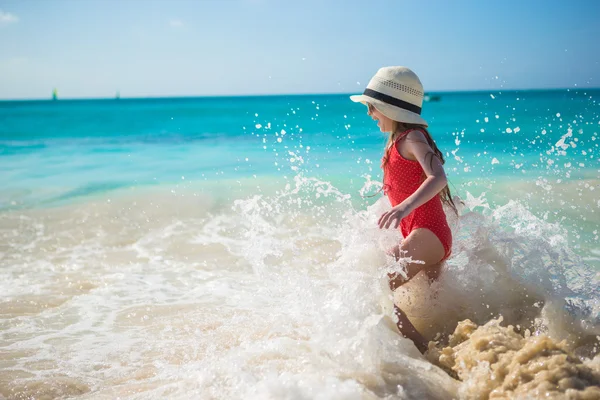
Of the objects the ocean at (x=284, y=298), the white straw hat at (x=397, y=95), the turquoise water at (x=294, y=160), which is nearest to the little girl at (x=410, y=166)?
the white straw hat at (x=397, y=95)

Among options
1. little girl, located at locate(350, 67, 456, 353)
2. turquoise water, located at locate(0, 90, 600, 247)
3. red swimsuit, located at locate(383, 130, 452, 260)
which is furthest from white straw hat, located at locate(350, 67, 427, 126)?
turquoise water, located at locate(0, 90, 600, 247)

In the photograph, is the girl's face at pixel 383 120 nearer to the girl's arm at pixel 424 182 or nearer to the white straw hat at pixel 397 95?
the white straw hat at pixel 397 95

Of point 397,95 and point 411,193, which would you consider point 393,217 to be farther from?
point 397,95

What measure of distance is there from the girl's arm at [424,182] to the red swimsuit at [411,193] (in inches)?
2.7

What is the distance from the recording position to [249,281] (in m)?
5.12

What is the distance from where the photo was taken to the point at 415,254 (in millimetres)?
3160

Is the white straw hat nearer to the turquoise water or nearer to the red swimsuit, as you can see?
the red swimsuit

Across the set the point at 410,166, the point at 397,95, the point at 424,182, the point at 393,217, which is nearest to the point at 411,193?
the point at 410,166

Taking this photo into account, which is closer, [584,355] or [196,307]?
[584,355]

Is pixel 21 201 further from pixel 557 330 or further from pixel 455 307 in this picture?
pixel 557 330

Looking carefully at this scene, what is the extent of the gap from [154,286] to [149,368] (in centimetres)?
185

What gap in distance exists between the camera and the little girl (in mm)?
3152

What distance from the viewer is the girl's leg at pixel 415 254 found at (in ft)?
10.3

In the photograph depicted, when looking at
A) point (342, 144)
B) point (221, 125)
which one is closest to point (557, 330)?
point (342, 144)
